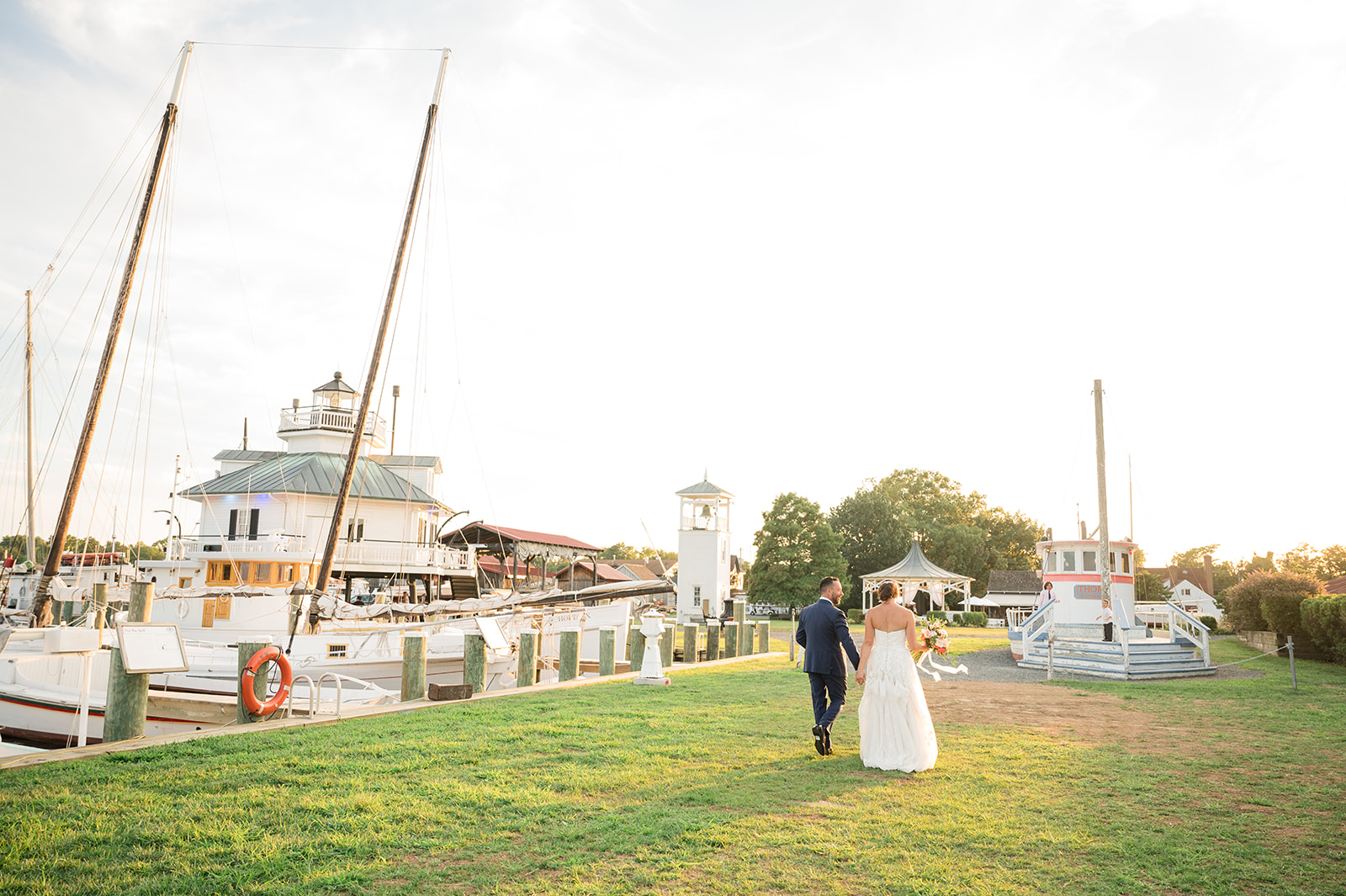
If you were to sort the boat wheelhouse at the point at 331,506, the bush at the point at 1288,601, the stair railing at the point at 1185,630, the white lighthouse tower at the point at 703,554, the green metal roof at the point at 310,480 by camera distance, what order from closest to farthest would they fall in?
the stair railing at the point at 1185,630
the bush at the point at 1288,601
the boat wheelhouse at the point at 331,506
the green metal roof at the point at 310,480
the white lighthouse tower at the point at 703,554

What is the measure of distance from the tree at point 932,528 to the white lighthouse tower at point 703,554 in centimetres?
2277

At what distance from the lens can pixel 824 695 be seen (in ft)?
30.4

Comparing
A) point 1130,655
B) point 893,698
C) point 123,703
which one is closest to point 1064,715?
point 893,698

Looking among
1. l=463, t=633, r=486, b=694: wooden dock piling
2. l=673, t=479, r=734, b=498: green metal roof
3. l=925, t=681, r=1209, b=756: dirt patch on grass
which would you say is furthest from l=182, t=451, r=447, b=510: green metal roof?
l=925, t=681, r=1209, b=756: dirt patch on grass

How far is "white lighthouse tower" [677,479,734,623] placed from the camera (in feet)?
142

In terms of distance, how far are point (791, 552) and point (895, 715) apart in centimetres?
5538

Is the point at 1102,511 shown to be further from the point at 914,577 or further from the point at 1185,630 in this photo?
the point at 914,577

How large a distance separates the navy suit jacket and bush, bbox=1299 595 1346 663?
19255 mm

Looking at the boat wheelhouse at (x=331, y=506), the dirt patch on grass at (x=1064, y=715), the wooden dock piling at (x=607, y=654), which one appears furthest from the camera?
the boat wheelhouse at (x=331, y=506)

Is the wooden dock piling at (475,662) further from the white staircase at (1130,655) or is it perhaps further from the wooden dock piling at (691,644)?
the white staircase at (1130,655)

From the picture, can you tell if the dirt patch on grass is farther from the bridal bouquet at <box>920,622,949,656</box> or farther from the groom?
the groom

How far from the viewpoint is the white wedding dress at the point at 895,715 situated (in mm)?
7961

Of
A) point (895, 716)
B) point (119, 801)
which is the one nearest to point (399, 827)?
point (119, 801)

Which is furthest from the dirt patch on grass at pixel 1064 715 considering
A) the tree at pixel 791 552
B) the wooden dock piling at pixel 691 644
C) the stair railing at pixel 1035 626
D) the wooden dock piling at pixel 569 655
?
the tree at pixel 791 552
